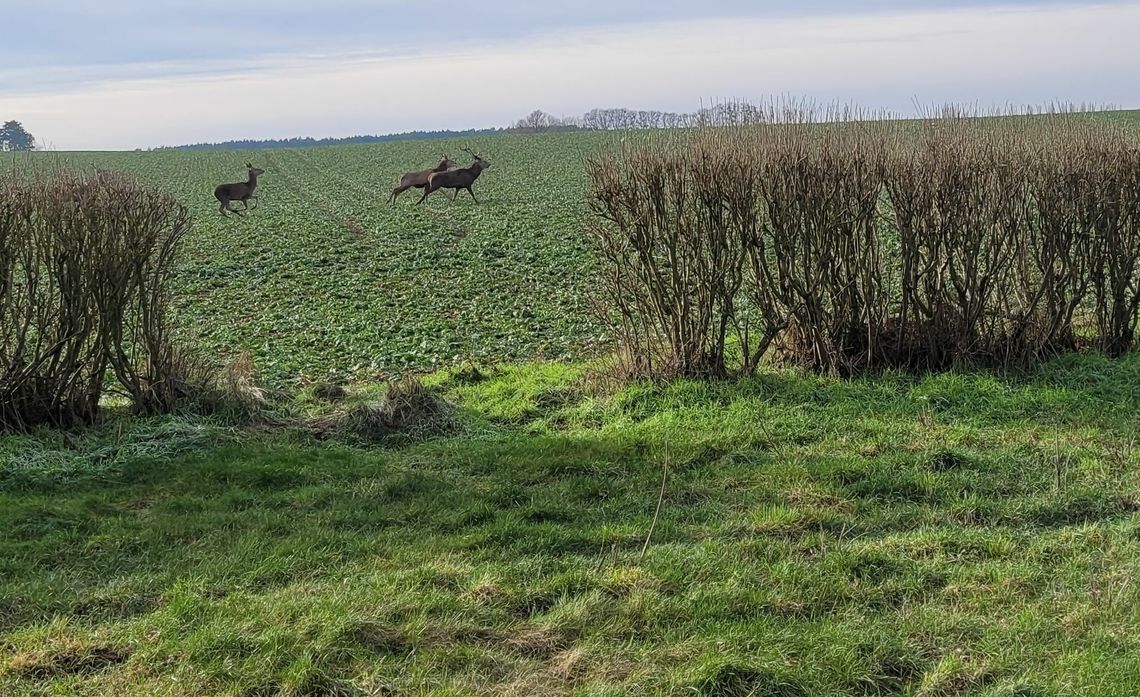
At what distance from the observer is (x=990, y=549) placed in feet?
15.8

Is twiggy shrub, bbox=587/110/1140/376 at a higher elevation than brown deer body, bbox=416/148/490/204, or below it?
below

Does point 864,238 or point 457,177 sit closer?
point 864,238

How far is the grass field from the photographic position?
376 cm

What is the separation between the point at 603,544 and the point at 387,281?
11632mm

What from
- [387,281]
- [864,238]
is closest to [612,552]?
[864,238]

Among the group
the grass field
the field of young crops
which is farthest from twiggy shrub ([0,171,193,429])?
the field of young crops

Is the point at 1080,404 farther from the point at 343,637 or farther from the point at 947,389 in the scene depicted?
the point at 343,637

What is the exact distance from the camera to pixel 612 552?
495 cm

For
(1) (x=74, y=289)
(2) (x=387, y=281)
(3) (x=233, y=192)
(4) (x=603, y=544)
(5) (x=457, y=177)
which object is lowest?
(4) (x=603, y=544)

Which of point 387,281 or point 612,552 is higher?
point 387,281

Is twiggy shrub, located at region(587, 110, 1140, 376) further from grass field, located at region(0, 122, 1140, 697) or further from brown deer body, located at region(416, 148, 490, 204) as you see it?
brown deer body, located at region(416, 148, 490, 204)

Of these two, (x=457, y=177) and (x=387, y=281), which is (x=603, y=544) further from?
(x=457, y=177)

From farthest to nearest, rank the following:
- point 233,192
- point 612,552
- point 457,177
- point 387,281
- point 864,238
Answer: point 457,177 < point 233,192 < point 387,281 < point 864,238 < point 612,552

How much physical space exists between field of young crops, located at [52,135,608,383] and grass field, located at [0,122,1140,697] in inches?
48.3
